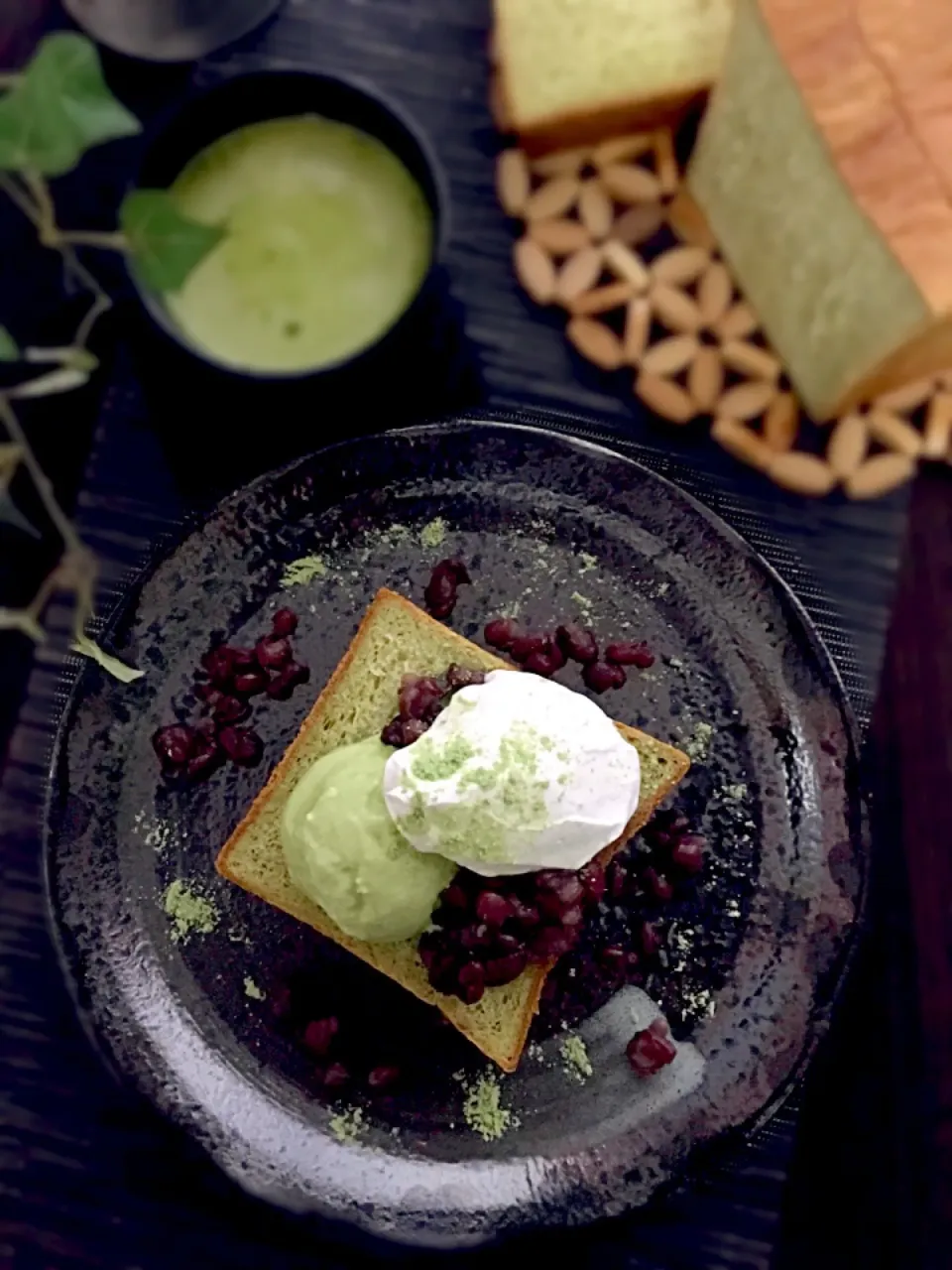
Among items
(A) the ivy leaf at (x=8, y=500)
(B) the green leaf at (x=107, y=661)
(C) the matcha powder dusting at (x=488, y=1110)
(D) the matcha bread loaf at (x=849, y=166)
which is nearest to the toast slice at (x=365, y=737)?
(C) the matcha powder dusting at (x=488, y=1110)

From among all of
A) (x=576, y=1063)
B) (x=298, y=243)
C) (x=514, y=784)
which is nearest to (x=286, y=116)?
(x=298, y=243)

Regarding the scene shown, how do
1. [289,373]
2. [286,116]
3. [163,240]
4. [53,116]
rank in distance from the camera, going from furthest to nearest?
[286,116]
[289,373]
[163,240]
[53,116]

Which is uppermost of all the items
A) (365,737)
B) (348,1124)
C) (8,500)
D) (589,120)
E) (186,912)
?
(589,120)

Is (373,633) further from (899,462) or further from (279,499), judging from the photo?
(899,462)

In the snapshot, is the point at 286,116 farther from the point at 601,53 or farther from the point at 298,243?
the point at 601,53

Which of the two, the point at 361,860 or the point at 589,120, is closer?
the point at 361,860

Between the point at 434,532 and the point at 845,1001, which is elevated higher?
the point at 434,532
